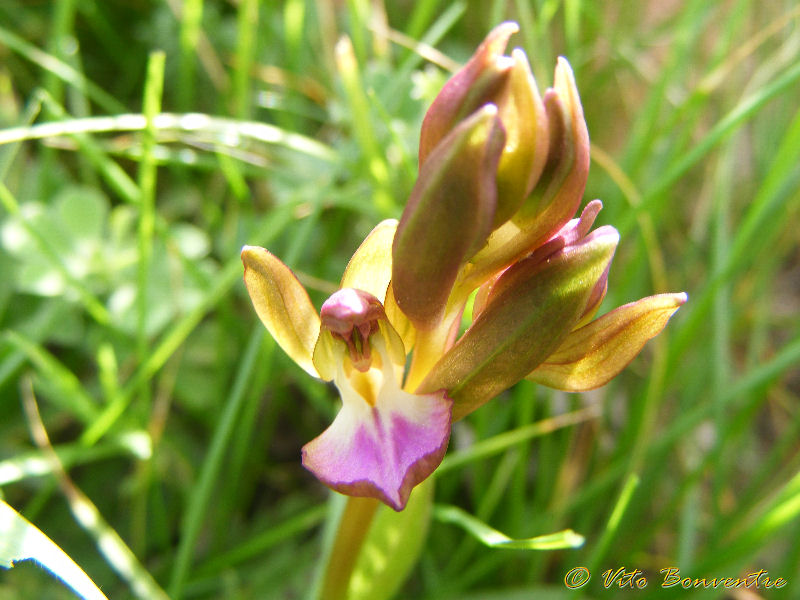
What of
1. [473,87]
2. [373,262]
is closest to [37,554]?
[373,262]

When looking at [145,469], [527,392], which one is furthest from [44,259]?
[527,392]

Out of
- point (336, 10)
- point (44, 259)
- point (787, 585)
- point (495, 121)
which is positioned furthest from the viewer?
point (336, 10)

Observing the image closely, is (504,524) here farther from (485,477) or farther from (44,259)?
(44,259)

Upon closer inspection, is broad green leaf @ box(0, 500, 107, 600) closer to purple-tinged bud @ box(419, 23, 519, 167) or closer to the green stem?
Result: the green stem

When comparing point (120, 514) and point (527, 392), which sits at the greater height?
point (527, 392)

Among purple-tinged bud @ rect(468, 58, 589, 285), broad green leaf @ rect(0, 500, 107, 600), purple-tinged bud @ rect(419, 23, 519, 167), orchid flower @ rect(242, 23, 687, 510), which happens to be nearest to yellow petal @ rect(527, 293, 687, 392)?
orchid flower @ rect(242, 23, 687, 510)

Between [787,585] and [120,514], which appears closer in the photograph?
[787,585]

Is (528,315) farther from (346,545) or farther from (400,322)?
(346,545)
